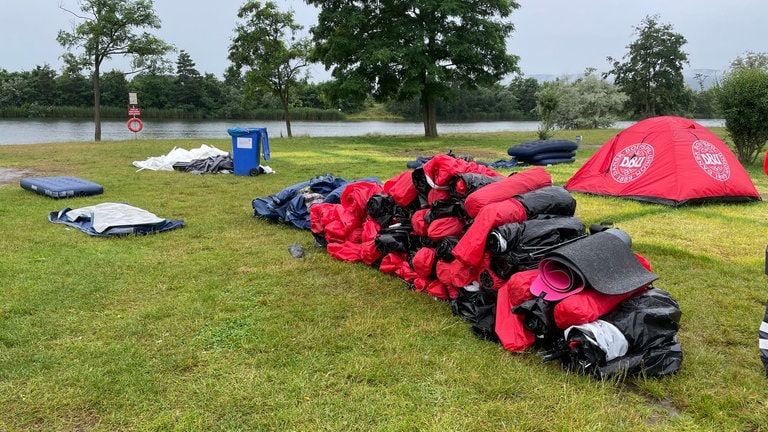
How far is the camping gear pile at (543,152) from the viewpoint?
1269 cm

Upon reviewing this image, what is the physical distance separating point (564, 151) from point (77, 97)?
46315 millimetres

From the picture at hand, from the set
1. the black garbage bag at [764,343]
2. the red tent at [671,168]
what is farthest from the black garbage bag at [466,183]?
the red tent at [671,168]

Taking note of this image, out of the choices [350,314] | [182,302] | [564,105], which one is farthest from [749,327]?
[564,105]

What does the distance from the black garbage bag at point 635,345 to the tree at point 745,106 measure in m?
12.1

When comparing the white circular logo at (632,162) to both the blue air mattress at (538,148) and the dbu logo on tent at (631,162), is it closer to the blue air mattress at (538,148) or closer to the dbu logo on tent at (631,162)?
the dbu logo on tent at (631,162)

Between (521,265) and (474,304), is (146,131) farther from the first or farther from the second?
A: (521,265)

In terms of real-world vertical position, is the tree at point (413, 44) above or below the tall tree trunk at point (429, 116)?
above

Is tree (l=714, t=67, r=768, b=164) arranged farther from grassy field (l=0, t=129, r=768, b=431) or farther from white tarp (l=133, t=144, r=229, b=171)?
white tarp (l=133, t=144, r=229, b=171)

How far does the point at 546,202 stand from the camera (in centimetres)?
358

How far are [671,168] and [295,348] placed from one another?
6.64m

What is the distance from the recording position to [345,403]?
97.0 inches

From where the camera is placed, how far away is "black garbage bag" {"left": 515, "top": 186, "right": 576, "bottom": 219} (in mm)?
3496

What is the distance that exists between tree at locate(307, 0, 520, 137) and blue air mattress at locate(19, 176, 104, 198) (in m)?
13.7

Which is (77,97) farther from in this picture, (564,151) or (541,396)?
(541,396)
